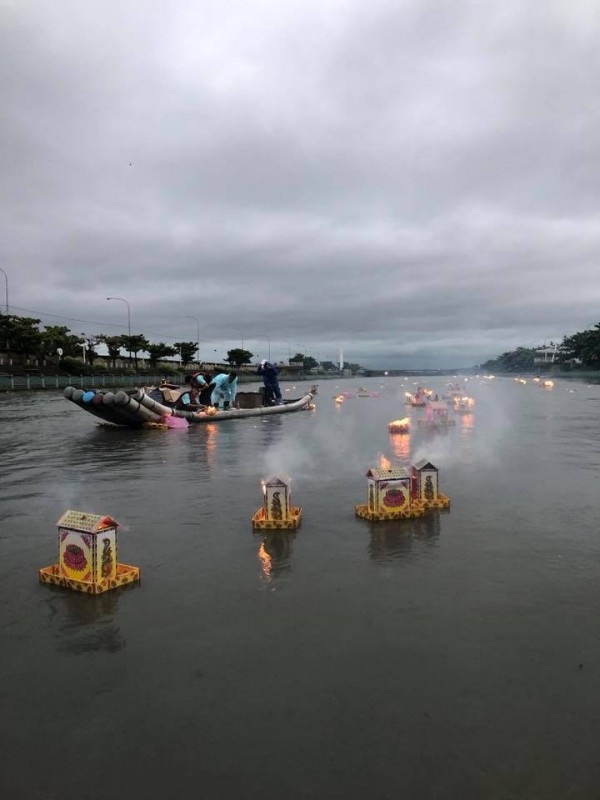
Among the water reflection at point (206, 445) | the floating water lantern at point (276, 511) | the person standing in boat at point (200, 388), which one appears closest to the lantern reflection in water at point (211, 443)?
the water reflection at point (206, 445)

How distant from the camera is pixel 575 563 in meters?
8.19

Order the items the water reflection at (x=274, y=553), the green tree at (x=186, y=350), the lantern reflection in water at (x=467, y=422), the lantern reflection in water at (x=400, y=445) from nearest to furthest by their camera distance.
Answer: the water reflection at (x=274, y=553) < the lantern reflection in water at (x=400, y=445) < the lantern reflection in water at (x=467, y=422) < the green tree at (x=186, y=350)

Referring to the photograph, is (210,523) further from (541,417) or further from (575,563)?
(541,417)

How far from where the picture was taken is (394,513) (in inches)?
424

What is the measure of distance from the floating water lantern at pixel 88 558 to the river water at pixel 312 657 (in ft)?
0.67

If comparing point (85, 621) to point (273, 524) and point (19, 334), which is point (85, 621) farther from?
point (19, 334)

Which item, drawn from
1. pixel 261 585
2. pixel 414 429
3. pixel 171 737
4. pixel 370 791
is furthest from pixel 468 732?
pixel 414 429

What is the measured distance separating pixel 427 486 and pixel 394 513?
49.0 inches

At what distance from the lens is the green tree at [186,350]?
17100 cm

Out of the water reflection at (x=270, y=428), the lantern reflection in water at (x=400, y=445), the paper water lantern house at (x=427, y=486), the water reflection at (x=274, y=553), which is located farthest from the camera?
the water reflection at (x=270, y=428)

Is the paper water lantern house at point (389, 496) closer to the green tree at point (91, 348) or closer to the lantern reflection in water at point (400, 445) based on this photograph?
the lantern reflection in water at point (400, 445)

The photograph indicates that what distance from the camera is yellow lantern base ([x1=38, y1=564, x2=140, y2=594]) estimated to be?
730 centimetres

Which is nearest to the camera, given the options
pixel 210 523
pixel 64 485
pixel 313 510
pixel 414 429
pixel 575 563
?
pixel 575 563

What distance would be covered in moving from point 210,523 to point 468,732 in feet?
22.7
